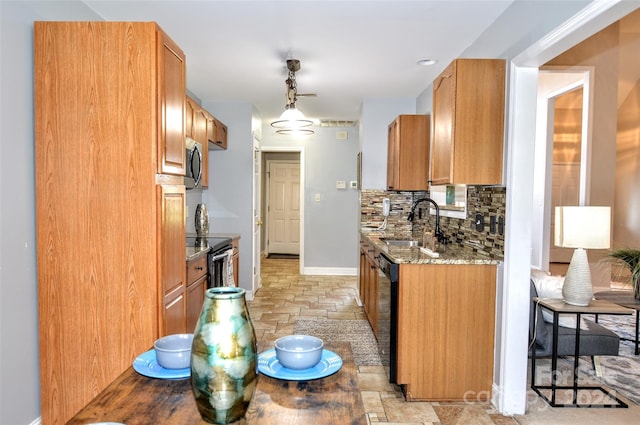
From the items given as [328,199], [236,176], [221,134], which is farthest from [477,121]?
[328,199]

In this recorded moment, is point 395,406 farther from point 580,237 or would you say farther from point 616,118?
point 616,118

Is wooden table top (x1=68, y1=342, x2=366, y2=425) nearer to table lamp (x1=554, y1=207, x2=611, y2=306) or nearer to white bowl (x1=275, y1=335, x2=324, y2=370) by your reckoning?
white bowl (x1=275, y1=335, x2=324, y2=370)

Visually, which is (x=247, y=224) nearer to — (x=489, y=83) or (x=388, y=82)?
(x=388, y=82)

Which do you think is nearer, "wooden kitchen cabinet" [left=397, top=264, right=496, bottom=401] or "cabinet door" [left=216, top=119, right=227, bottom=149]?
"wooden kitchen cabinet" [left=397, top=264, right=496, bottom=401]

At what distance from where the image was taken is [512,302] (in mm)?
2473

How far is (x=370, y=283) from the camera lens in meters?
4.05

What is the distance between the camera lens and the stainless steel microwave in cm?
349

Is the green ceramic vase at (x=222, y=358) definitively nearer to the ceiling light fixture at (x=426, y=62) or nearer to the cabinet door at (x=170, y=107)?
the cabinet door at (x=170, y=107)

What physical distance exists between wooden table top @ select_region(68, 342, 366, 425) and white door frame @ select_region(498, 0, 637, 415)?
169 centimetres

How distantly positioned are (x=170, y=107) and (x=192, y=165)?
1.39 m

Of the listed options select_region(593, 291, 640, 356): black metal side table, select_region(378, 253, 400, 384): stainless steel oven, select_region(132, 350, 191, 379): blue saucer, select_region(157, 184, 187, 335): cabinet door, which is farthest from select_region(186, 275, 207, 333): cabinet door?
select_region(593, 291, 640, 356): black metal side table

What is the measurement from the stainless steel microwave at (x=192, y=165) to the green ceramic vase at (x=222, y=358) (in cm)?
277

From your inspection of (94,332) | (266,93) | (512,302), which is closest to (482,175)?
(512,302)

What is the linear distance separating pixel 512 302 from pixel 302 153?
196 inches
